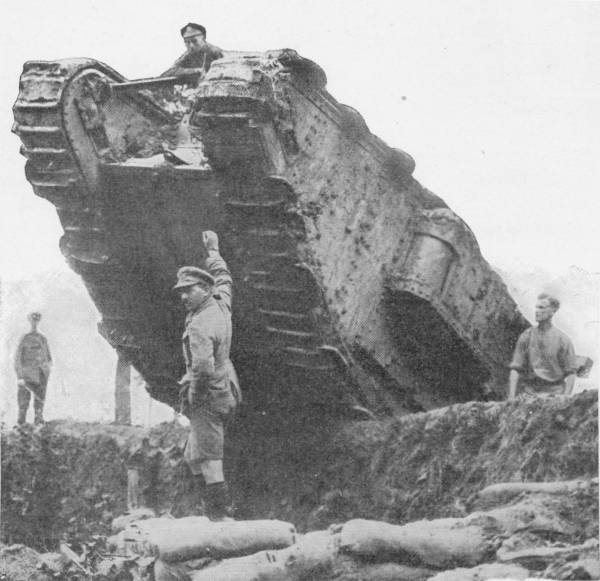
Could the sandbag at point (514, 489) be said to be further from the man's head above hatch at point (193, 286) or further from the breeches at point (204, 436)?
the man's head above hatch at point (193, 286)

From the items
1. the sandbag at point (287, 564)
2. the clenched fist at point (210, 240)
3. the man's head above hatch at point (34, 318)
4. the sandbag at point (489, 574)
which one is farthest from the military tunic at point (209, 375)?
the man's head above hatch at point (34, 318)

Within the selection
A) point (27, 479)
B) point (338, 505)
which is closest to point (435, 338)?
point (338, 505)

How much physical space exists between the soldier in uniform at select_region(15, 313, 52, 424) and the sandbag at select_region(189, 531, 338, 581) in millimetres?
4932

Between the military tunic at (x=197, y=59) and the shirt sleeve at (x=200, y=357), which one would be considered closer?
the shirt sleeve at (x=200, y=357)

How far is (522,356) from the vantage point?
Answer: 28.0ft

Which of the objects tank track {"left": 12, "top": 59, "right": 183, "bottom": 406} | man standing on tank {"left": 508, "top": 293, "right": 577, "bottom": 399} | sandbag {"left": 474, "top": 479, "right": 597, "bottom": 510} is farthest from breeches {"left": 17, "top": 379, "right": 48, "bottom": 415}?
sandbag {"left": 474, "top": 479, "right": 597, "bottom": 510}

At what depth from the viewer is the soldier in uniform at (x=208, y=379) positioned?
319 inches

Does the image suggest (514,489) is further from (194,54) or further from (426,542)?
(194,54)

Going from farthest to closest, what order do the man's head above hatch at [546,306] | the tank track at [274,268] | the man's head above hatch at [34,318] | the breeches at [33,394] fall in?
1. the breeches at [33,394]
2. the man's head above hatch at [34,318]
3. the man's head above hatch at [546,306]
4. the tank track at [274,268]

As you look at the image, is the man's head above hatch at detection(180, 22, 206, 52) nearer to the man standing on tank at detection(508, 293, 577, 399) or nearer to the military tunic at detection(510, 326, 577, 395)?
the man standing on tank at detection(508, 293, 577, 399)

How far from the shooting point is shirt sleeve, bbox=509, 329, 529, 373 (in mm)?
8522

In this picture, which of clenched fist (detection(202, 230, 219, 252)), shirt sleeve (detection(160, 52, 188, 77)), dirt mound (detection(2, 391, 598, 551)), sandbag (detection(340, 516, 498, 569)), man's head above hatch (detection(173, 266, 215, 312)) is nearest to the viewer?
sandbag (detection(340, 516, 498, 569))

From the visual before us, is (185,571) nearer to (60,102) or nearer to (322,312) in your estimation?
(322,312)

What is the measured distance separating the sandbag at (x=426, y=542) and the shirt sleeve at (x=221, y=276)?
2.23m
